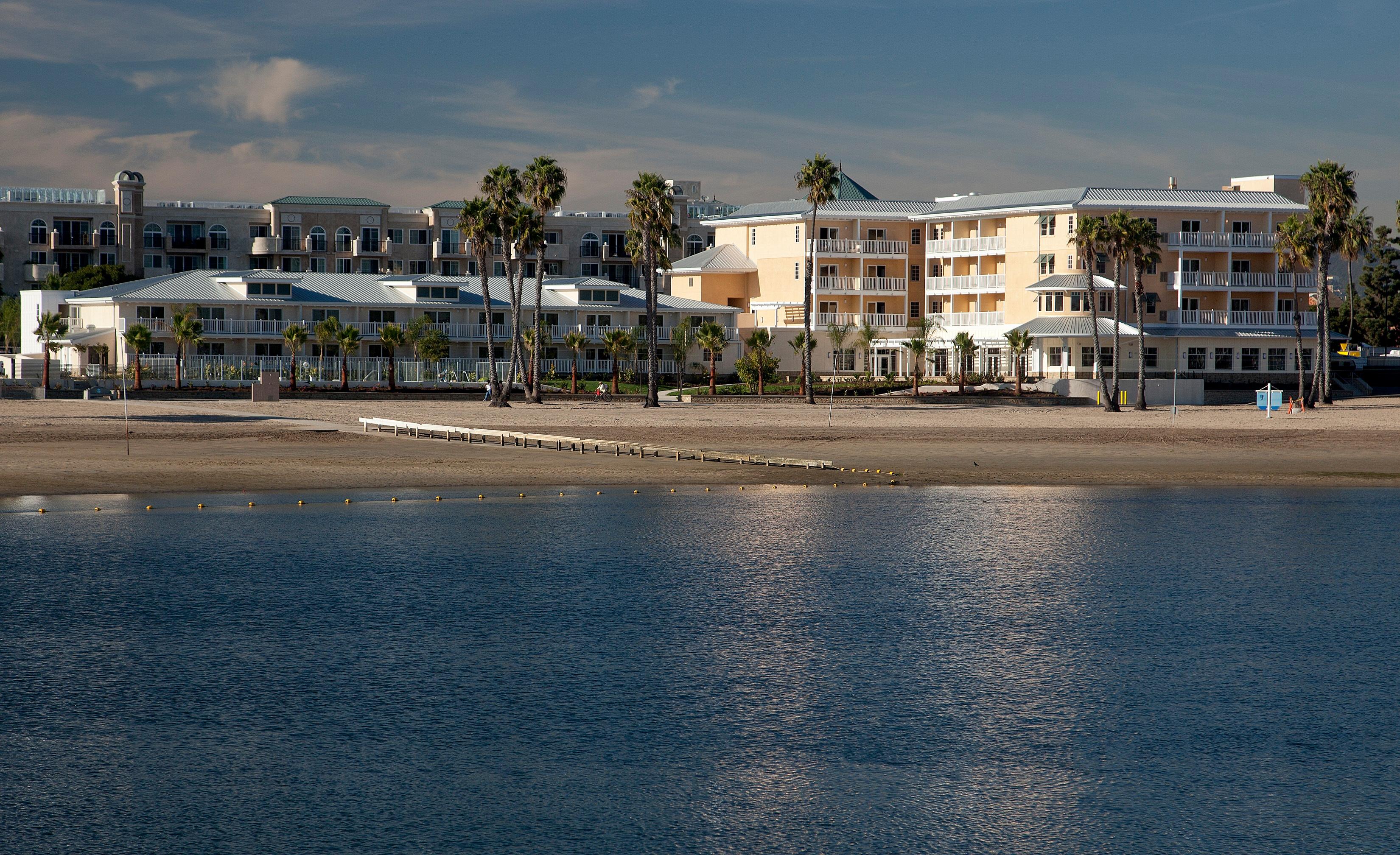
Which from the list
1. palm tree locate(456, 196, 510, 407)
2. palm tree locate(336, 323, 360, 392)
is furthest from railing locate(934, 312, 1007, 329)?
palm tree locate(336, 323, 360, 392)

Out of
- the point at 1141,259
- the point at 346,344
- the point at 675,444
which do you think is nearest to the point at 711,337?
the point at 346,344

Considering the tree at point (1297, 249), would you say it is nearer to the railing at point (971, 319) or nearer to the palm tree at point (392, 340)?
the railing at point (971, 319)

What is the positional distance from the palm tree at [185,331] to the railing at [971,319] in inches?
1868

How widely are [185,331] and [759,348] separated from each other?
110 feet

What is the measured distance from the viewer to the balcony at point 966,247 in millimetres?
92975

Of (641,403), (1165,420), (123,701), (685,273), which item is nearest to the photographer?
(123,701)

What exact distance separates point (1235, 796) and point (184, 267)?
119 metres

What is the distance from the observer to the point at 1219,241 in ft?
289

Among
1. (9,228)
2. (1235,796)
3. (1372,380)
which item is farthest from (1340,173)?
(9,228)

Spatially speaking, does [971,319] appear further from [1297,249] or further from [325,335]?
[325,335]

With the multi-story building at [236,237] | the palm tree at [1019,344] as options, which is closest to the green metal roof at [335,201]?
the multi-story building at [236,237]

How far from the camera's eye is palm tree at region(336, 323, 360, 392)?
78812 mm

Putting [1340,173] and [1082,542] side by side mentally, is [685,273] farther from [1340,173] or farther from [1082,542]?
[1082,542]

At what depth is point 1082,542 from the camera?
25.4 m
